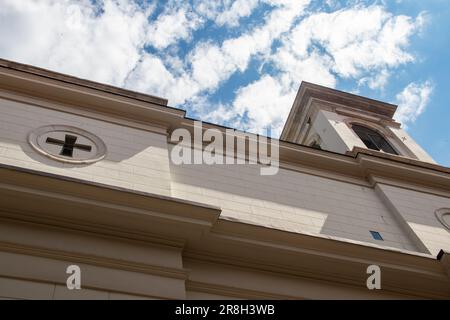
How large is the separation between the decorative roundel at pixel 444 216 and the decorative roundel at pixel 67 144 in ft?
25.1

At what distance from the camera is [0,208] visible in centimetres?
675

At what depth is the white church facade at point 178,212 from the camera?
6676 mm

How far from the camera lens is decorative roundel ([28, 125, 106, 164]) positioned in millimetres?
8766

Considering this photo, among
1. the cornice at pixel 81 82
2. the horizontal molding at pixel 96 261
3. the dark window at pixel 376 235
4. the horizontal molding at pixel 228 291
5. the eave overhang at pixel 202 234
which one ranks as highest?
the cornice at pixel 81 82

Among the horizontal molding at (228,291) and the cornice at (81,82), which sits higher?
the cornice at (81,82)

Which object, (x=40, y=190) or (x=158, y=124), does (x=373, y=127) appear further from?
(x=40, y=190)

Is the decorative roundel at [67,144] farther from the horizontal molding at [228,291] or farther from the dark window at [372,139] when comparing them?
the dark window at [372,139]

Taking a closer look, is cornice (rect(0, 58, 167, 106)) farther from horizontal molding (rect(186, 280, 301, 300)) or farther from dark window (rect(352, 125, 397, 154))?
dark window (rect(352, 125, 397, 154))

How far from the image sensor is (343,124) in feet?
56.4

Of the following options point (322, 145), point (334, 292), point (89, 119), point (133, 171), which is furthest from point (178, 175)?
point (322, 145)

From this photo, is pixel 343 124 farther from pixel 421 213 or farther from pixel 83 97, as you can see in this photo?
pixel 83 97

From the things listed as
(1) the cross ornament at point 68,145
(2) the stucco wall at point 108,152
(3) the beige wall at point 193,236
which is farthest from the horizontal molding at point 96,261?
(1) the cross ornament at point 68,145

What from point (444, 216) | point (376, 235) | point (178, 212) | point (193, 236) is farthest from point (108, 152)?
point (444, 216)

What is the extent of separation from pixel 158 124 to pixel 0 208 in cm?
494
